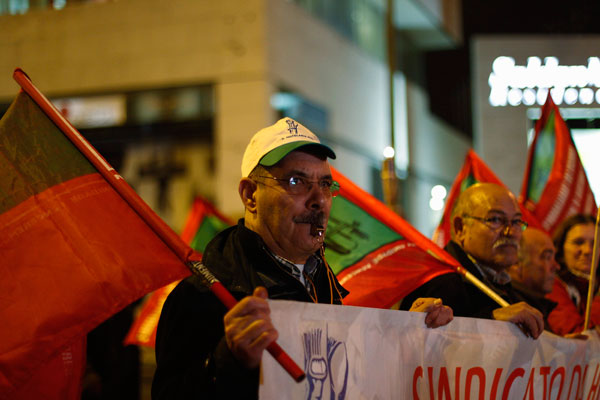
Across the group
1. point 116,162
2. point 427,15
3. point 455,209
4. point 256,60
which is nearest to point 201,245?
point 455,209

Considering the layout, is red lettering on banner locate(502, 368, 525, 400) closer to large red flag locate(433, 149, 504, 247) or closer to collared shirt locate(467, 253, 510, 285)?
collared shirt locate(467, 253, 510, 285)

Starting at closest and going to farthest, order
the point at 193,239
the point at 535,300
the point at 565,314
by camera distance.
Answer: the point at 535,300 → the point at 565,314 → the point at 193,239

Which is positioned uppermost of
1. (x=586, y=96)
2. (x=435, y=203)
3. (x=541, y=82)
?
(x=541, y=82)

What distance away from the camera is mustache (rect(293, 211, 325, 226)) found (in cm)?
312

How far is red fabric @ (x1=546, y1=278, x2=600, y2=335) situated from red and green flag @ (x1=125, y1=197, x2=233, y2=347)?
108 inches

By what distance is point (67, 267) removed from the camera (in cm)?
295

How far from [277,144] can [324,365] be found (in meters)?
0.83

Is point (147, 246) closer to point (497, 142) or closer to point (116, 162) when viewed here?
point (116, 162)

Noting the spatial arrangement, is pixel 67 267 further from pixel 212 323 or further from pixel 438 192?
pixel 438 192

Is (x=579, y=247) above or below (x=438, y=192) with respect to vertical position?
above

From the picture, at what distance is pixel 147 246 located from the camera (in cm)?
302

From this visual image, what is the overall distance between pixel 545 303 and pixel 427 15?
825 inches

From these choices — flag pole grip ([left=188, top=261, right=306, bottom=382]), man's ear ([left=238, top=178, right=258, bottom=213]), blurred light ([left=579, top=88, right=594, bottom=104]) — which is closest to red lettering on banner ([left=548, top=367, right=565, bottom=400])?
man's ear ([left=238, top=178, right=258, bottom=213])

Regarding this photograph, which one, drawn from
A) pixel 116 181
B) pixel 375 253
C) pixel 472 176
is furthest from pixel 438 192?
pixel 116 181
